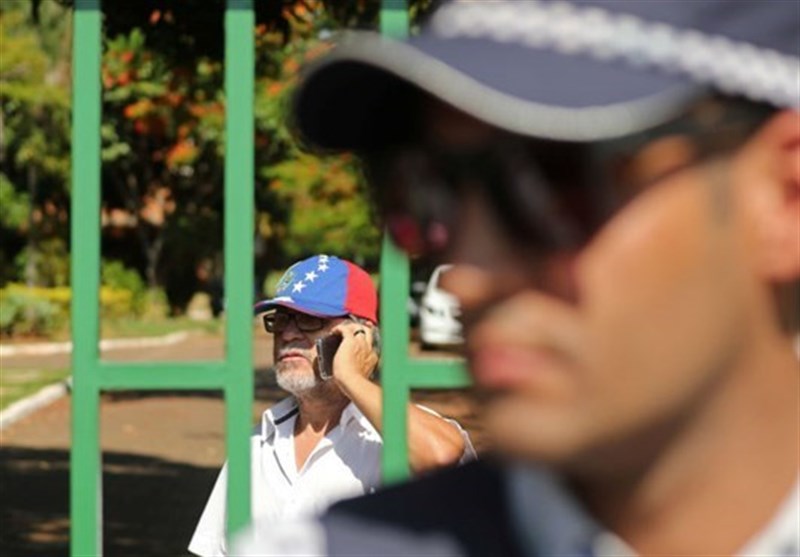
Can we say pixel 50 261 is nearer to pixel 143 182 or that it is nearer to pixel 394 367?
pixel 143 182

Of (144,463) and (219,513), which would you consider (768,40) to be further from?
(144,463)

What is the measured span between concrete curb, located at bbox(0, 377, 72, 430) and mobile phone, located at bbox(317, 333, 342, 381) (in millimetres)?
12767

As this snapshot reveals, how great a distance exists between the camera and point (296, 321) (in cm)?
504

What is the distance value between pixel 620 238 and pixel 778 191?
13 cm

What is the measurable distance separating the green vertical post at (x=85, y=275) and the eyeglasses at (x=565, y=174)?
6.74 ft

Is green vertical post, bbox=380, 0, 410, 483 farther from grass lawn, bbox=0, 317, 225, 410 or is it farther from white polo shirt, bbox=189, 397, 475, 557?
grass lawn, bbox=0, 317, 225, 410

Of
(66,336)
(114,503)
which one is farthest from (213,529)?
(66,336)

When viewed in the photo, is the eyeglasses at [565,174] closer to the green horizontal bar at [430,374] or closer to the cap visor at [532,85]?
the cap visor at [532,85]

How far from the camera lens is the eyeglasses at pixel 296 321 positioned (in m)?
5.00

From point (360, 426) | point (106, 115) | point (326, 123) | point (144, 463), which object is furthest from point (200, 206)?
point (326, 123)

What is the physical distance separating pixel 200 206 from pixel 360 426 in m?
35.2

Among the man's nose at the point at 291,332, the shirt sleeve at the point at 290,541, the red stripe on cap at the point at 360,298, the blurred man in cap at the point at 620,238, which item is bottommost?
the man's nose at the point at 291,332

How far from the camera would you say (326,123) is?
1435 millimetres

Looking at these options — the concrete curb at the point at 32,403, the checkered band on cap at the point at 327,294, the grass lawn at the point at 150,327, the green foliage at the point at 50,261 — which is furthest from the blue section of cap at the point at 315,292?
the green foliage at the point at 50,261
